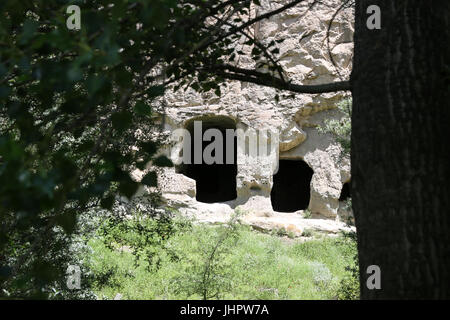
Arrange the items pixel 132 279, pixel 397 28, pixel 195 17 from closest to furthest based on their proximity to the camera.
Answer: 1. pixel 195 17
2. pixel 397 28
3. pixel 132 279

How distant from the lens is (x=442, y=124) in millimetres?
1716

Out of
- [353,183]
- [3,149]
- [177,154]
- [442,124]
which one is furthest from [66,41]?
[177,154]

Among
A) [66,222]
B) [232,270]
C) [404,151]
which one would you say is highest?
[404,151]

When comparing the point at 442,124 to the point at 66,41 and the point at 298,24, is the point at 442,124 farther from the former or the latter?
the point at 298,24

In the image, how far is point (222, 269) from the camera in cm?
467

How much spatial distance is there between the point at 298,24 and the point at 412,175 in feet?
35.3

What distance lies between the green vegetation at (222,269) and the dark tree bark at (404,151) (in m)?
2.57

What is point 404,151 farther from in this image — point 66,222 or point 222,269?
point 222,269

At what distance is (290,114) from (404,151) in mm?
10000

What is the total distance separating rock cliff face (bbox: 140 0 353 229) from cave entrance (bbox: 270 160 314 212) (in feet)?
11.1

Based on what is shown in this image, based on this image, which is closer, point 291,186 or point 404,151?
point 404,151

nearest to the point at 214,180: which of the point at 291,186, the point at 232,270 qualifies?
the point at 291,186

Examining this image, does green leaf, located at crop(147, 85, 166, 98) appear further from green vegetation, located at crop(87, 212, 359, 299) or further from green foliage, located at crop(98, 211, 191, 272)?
green foliage, located at crop(98, 211, 191, 272)

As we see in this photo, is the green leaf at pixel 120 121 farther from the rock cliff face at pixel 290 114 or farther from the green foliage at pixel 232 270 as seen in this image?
the rock cliff face at pixel 290 114
